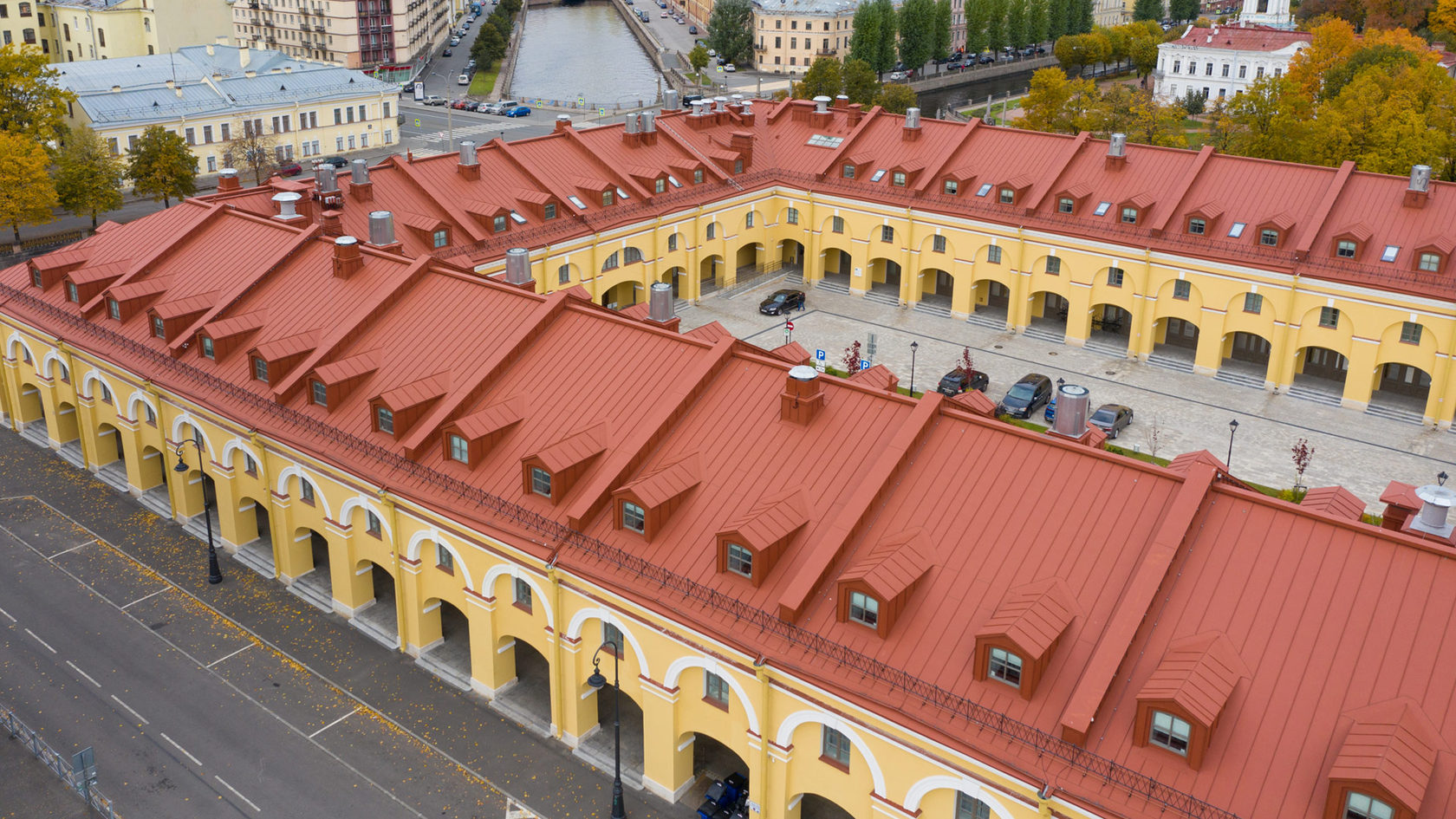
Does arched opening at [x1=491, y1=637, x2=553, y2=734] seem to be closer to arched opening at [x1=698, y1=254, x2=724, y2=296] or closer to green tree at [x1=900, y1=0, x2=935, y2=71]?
arched opening at [x1=698, y1=254, x2=724, y2=296]

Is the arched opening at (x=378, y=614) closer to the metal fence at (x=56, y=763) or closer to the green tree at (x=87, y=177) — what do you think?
the metal fence at (x=56, y=763)

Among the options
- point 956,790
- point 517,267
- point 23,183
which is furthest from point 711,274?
point 956,790

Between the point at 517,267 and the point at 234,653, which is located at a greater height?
the point at 517,267

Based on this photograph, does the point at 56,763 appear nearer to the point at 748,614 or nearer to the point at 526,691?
the point at 526,691

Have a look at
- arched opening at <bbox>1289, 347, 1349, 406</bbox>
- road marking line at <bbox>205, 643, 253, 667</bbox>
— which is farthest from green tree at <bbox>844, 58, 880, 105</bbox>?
road marking line at <bbox>205, 643, 253, 667</bbox>

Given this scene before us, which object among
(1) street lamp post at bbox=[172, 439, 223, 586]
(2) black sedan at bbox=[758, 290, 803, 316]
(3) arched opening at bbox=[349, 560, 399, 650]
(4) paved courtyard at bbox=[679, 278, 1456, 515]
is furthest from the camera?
(2) black sedan at bbox=[758, 290, 803, 316]

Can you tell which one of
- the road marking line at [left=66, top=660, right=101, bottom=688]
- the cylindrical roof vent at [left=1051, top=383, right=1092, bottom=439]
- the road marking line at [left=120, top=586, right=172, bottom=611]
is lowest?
the road marking line at [left=66, top=660, right=101, bottom=688]

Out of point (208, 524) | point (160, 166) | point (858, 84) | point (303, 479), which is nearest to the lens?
point (303, 479)
